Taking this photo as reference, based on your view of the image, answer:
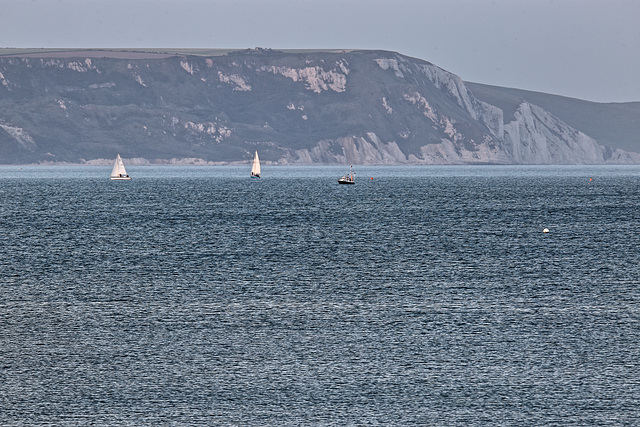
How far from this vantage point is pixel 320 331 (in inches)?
1474

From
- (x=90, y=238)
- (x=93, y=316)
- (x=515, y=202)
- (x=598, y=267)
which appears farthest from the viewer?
(x=515, y=202)

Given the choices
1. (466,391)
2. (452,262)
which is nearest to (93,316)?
(466,391)

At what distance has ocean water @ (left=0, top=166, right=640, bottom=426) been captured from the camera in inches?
1046

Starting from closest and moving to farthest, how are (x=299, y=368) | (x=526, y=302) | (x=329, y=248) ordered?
1. (x=299, y=368)
2. (x=526, y=302)
3. (x=329, y=248)

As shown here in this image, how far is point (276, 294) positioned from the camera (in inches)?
1874

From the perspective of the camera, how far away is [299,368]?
3097 centimetres

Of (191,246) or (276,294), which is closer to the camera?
(276,294)

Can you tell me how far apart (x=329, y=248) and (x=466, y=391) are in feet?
148

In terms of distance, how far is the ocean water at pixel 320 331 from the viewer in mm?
26578

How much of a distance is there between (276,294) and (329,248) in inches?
1002

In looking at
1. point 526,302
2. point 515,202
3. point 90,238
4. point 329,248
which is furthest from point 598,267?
point 515,202

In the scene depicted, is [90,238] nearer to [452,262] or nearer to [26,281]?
[26,281]

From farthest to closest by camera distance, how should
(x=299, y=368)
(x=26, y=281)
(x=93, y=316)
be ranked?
(x=26, y=281) < (x=93, y=316) < (x=299, y=368)

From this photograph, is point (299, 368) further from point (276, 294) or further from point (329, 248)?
point (329, 248)
